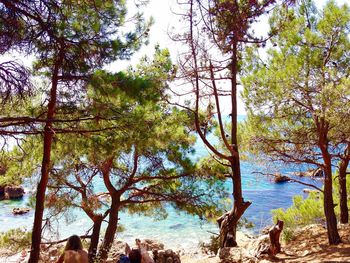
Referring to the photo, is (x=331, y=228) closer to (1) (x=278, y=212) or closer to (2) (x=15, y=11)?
(1) (x=278, y=212)

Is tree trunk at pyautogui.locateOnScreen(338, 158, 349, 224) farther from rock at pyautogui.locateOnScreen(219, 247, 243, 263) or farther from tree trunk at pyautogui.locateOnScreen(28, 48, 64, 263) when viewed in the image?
tree trunk at pyautogui.locateOnScreen(28, 48, 64, 263)

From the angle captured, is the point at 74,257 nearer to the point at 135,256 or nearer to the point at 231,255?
the point at 135,256

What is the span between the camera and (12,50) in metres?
5.09

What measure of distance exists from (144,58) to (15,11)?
12.3ft

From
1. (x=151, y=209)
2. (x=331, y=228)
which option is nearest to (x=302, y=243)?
(x=331, y=228)

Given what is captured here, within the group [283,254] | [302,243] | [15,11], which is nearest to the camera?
[15,11]

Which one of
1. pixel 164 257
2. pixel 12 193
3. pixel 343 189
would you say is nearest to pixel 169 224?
pixel 343 189

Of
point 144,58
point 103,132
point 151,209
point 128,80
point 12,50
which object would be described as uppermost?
point 144,58

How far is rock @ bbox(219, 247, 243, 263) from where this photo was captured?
6.76 m

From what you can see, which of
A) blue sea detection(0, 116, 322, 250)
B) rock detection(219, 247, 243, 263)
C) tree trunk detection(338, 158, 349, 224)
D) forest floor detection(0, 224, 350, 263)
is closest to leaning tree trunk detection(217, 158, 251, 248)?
rock detection(219, 247, 243, 263)

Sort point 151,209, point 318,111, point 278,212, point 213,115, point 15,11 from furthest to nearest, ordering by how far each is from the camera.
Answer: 1. point 278,212
2. point 151,209
3. point 213,115
4. point 318,111
5. point 15,11

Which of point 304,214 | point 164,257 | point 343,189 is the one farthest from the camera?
point 304,214

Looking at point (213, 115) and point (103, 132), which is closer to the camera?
point (103, 132)

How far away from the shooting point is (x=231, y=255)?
6.91 m
